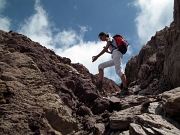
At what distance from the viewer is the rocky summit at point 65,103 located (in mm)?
4270

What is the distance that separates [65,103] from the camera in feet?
21.3

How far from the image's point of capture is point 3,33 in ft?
28.3

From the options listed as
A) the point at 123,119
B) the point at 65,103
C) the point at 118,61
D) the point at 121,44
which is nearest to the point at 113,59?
the point at 118,61

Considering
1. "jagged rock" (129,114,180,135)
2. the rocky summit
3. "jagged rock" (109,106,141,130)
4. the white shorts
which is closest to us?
"jagged rock" (129,114,180,135)

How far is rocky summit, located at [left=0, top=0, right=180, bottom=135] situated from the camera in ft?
14.0

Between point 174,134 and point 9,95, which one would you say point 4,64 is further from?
point 174,134

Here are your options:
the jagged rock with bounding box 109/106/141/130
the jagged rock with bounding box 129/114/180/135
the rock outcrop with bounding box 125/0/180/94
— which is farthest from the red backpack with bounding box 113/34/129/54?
the jagged rock with bounding box 129/114/180/135

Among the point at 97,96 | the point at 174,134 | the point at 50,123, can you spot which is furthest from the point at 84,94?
the point at 174,134

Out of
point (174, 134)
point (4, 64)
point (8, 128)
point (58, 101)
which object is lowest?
point (174, 134)

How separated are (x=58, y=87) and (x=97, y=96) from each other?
1759mm

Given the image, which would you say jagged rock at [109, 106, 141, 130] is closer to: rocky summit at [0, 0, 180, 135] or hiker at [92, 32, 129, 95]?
rocky summit at [0, 0, 180, 135]

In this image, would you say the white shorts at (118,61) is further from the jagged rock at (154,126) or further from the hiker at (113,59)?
the jagged rock at (154,126)

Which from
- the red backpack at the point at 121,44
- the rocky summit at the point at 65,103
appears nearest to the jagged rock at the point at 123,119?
the rocky summit at the point at 65,103

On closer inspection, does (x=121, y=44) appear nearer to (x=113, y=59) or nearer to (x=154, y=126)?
(x=113, y=59)
